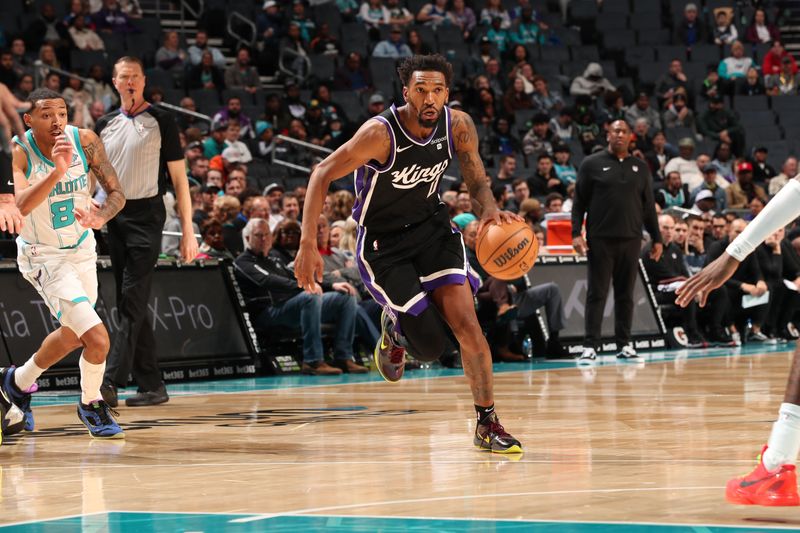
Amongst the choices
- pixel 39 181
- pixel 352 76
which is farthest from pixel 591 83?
pixel 39 181

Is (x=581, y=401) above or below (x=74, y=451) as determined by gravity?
below

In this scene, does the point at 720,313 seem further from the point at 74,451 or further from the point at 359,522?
the point at 359,522

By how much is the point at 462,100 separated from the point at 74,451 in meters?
15.0

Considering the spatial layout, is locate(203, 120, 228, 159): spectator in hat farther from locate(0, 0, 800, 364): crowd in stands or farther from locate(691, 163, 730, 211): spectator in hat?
locate(691, 163, 730, 211): spectator in hat

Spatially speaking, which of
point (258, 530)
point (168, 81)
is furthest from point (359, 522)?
point (168, 81)

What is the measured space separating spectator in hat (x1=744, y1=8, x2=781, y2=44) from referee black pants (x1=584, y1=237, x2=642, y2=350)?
→ 13.3 meters

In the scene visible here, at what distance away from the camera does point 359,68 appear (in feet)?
65.7

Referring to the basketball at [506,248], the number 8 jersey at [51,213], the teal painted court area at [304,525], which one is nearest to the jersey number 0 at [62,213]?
the number 8 jersey at [51,213]

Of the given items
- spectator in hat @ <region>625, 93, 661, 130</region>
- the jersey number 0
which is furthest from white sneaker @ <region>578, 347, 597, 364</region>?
spectator in hat @ <region>625, 93, 661, 130</region>

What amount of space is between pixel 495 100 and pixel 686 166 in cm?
321

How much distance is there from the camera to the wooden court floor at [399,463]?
13.5 feet

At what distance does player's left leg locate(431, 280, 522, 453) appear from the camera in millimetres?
5916

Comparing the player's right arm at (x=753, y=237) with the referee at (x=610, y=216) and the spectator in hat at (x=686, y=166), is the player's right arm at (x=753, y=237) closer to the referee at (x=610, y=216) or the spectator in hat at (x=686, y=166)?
the referee at (x=610, y=216)

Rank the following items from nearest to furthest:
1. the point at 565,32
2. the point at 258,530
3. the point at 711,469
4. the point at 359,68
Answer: the point at 258,530 → the point at 711,469 → the point at 359,68 → the point at 565,32
